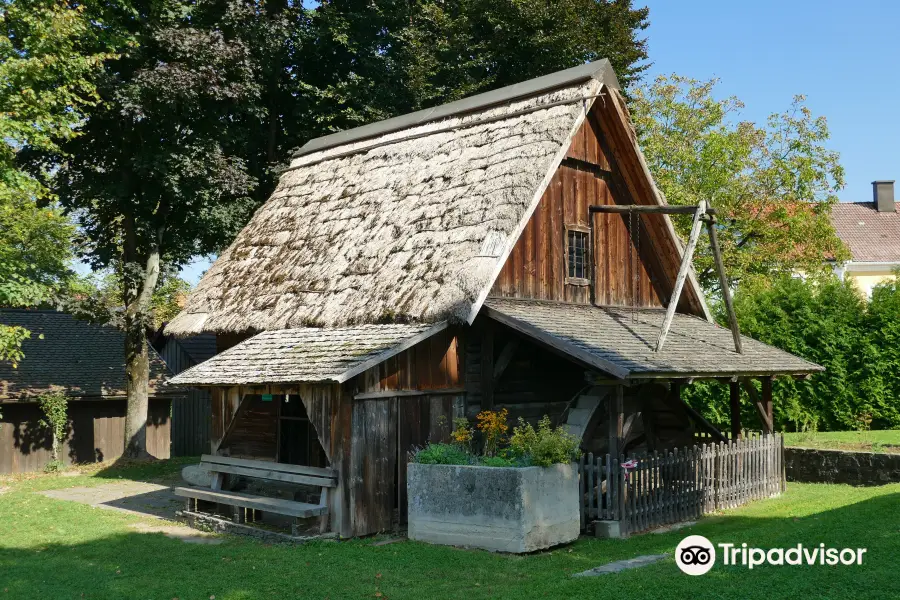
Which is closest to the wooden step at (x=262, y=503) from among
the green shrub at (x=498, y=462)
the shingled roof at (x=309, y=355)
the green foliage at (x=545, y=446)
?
the shingled roof at (x=309, y=355)

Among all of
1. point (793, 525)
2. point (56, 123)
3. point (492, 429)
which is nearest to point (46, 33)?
point (56, 123)

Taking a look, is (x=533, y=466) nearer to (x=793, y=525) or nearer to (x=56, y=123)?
(x=793, y=525)

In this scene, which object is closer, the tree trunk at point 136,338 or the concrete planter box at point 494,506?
the concrete planter box at point 494,506

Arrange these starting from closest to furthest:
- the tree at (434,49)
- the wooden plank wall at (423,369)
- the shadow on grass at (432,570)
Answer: the shadow on grass at (432,570), the wooden plank wall at (423,369), the tree at (434,49)

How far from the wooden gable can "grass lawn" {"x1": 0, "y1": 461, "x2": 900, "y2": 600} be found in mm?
5131

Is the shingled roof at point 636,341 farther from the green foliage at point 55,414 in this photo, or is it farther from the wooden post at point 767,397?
the green foliage at point 55,414

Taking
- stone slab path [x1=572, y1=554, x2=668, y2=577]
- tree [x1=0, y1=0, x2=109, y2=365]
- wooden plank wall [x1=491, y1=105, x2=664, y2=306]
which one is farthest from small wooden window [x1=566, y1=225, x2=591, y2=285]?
tree [x1=0, y1=0, x2=109, y2=365]

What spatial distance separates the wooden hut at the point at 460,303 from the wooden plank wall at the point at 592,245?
0.14ft

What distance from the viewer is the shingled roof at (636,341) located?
12.8 meters

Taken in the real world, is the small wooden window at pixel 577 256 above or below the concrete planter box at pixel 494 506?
above

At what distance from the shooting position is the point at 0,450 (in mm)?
24688

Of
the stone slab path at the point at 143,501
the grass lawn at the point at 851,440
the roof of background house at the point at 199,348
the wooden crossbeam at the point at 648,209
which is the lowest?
the stone slab path at the point at 143,501

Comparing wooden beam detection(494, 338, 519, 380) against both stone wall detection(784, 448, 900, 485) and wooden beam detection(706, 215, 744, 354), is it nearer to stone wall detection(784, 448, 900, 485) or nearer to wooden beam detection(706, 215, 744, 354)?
wooden beam detection(706, 215, 744, 354)

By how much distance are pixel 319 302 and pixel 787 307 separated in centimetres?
1337
